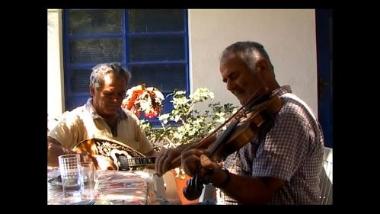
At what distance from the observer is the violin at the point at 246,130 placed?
184cm

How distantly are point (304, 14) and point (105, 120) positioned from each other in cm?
202

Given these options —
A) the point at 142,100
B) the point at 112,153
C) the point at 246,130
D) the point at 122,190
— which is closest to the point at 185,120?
the point at 142,100

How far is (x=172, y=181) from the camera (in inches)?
105

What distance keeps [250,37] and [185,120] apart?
0.85 meters

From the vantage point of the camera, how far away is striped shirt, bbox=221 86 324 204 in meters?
1.77

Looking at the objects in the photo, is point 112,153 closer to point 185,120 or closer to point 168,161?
point 168,161

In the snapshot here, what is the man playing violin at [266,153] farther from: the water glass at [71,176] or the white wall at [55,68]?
the white wall at [55,68]

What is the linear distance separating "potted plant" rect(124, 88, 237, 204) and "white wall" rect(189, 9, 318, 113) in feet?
0.80

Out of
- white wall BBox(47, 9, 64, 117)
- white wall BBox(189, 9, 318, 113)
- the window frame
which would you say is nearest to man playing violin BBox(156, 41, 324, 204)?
white wall BBox(189, 9, 318, 113)

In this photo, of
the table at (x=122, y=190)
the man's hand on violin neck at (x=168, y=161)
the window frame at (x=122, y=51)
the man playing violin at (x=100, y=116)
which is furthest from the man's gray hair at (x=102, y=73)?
the window frame at (x=122, y=51)

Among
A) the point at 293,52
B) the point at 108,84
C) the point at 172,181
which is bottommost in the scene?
the point at 172,181
